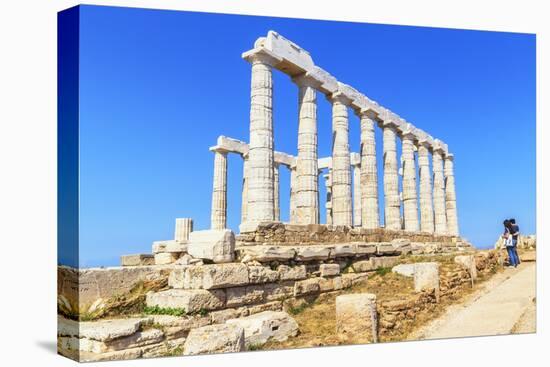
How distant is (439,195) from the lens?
108 feet

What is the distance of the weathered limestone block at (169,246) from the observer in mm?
17672

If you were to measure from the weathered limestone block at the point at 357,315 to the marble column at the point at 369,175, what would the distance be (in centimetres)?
1328

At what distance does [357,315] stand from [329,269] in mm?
4039

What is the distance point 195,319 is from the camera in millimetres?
9742

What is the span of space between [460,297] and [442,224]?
2010 cm

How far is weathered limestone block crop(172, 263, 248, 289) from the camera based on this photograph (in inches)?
400

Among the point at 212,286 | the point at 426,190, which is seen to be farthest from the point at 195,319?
the point at 426,190

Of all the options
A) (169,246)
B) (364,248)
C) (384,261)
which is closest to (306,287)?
(364,248)

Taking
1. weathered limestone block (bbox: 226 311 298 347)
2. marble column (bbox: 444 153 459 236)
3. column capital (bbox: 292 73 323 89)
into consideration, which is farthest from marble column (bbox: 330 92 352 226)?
marble column (bbox: 444 153 459 236)

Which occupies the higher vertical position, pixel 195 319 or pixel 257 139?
pixel 257 139

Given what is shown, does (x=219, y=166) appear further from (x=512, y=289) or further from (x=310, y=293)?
(x=512, y=289)

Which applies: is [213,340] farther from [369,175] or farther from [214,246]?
[369,175]

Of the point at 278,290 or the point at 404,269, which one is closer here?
the point at 278,290

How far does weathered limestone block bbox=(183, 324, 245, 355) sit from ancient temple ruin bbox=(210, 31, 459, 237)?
5555 millimetres
